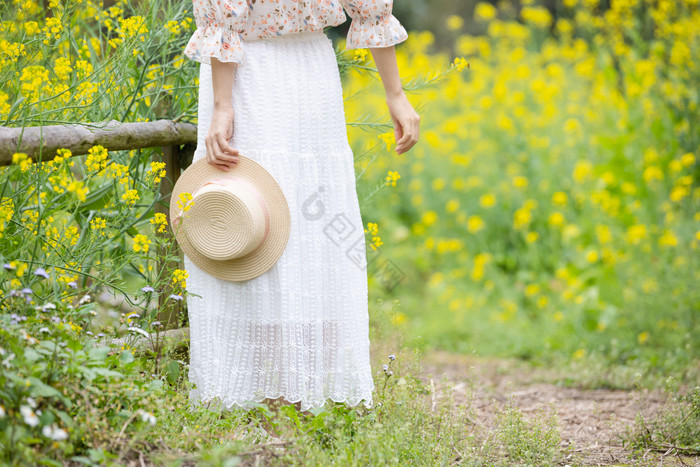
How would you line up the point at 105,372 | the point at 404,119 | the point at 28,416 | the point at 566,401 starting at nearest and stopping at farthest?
the point at 28,416 → the point at 105,372 → the point at 404,119 → the point at 566,401

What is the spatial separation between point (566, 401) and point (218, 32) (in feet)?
6.63

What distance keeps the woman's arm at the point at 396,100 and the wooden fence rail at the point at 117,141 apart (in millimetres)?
656

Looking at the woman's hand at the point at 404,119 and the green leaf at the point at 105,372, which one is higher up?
the woman's hand at the point at 404,119

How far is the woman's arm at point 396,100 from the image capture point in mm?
1995

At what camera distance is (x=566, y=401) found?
9.44 feet

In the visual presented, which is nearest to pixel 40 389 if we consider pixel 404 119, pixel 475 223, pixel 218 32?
pixel 218 32

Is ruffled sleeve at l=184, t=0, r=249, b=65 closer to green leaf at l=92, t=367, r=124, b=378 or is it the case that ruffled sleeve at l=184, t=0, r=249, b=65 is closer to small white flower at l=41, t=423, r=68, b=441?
green leaf at l=92, t=367, r=124, b=378

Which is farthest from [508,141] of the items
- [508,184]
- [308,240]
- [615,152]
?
[308,240]

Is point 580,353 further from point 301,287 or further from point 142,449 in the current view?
point 142,449

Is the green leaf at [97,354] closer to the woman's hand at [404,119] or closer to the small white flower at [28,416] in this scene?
the small white flower at [28,416]

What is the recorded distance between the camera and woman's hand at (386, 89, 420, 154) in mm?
1999

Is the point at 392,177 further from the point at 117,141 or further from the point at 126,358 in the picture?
the point at 126,358

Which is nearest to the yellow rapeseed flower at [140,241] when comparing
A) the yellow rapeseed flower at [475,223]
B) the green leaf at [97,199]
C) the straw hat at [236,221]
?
the straw hat at [236,221]

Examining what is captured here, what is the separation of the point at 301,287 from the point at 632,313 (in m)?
2.18
